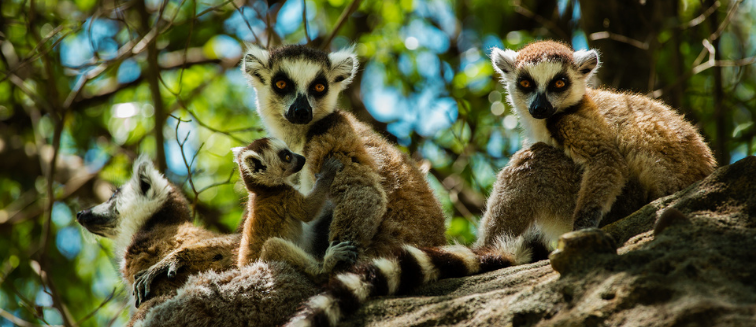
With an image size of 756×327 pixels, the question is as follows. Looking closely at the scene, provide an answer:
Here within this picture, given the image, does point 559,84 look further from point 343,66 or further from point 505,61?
point 343,66

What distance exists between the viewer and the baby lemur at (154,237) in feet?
15.4

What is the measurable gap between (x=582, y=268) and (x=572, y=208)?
1648 millimetres

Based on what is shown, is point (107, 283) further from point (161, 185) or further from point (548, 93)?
point (548, 93)

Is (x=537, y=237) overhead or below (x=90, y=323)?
overhead

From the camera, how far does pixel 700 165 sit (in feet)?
14.8

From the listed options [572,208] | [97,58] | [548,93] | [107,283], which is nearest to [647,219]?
[572,208]

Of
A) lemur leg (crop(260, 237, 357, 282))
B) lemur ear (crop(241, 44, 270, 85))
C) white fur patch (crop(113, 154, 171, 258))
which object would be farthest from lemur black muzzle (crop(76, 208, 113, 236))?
lemur leg (crop(260, 237, 357, 282))

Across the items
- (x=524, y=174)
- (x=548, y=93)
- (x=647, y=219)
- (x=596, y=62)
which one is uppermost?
(x=596, y=62)

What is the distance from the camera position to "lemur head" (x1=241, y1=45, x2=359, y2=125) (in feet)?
17.6

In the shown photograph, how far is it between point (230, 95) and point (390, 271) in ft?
23.6

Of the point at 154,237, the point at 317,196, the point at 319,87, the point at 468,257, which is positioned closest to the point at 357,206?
the point at 317,196

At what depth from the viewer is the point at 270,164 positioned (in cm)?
486

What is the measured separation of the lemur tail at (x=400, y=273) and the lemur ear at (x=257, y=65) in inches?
103

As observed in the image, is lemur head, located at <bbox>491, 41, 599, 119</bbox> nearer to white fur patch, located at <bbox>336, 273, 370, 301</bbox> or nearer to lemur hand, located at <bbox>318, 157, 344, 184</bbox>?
lemur hand, located at <bbox>318, 157, 344, 184</bbox>
